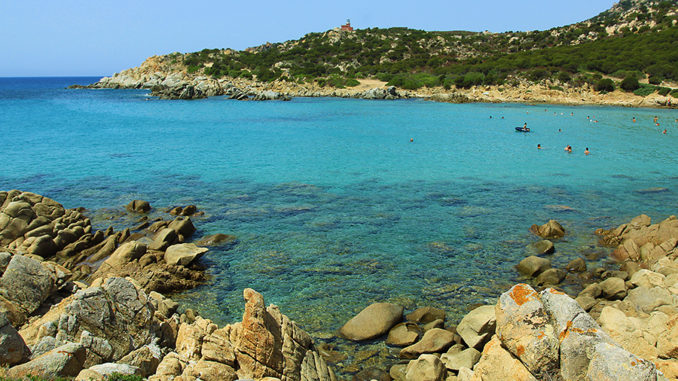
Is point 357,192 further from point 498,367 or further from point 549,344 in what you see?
point 549,344

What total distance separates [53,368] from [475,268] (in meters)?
15.0

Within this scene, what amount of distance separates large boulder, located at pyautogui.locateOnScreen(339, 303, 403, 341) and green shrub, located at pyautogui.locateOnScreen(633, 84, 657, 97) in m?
101

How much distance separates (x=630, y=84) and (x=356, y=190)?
298 feet

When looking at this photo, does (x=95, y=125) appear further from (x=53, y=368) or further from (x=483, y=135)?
(x=53, y=368)

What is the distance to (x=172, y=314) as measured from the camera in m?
13.6

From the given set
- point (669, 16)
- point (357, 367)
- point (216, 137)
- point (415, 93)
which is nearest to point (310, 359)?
point (357, 367)

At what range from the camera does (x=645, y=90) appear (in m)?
90.1

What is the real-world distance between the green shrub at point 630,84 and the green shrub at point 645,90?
97 cm

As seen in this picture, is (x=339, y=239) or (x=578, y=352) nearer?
(x=578, y=352)

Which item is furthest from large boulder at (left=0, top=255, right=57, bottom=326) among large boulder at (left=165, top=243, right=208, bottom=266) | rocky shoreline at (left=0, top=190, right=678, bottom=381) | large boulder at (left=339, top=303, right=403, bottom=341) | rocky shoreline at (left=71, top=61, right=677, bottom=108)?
rocky shoreline at (left=71, top=61, right=677, bottom=108)

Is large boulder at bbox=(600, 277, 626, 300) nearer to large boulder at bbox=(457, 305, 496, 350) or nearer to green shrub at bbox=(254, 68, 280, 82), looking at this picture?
large boulder at bbox=(457, 305, 496, 350)

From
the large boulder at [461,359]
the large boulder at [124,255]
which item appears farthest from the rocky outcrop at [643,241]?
the large boulder at [124,255]

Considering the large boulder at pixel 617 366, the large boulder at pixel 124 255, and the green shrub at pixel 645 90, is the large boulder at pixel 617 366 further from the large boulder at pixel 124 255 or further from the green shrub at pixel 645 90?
the green shrub at pixel 645 90

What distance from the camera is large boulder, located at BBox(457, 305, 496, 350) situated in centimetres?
1180
